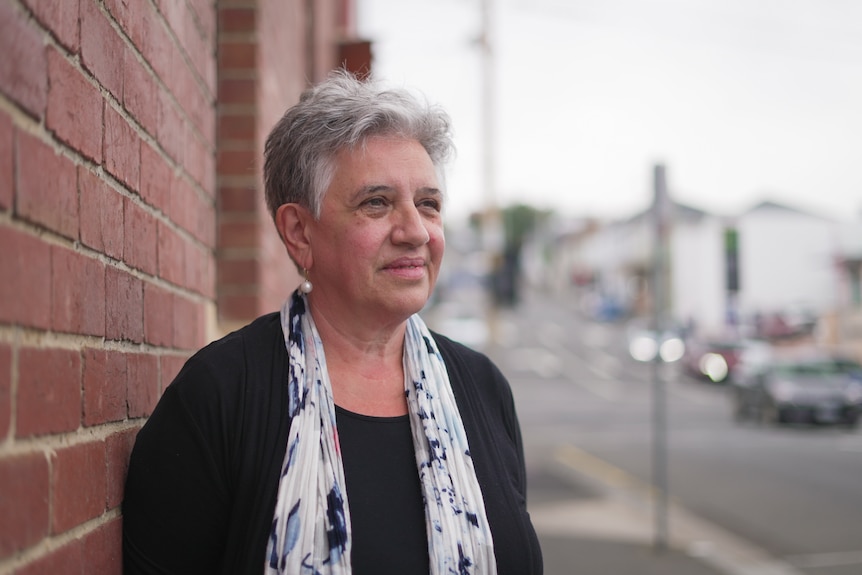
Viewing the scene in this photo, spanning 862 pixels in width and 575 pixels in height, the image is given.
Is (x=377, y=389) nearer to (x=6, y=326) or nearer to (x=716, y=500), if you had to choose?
(x=6, y=326)

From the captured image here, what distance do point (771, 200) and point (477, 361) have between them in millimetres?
49151

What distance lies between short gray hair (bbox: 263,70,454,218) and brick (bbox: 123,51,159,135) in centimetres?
29

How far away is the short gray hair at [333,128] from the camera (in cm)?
198

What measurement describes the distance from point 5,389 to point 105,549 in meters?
0.58

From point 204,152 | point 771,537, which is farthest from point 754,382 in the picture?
point 204,152

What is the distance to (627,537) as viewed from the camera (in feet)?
27.3

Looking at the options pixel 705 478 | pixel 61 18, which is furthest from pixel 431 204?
pixel 705 478

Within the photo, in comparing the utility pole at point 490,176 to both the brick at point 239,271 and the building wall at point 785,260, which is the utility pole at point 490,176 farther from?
the building wall at point 785,260

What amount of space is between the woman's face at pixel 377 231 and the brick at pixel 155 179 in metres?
0.35

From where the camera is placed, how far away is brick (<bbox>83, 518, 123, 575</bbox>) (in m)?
1.49

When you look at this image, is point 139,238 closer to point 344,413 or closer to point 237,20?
point 344,413

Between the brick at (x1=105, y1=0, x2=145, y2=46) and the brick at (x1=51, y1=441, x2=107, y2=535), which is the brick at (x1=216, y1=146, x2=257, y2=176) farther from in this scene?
the brick at (x1=51, y1=441, x2=107, y2=535)

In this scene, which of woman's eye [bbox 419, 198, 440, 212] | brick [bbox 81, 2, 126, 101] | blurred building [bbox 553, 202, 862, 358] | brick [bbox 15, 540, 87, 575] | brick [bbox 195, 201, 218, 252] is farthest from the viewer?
blurred building [bbox 553, 202, 862, 358]

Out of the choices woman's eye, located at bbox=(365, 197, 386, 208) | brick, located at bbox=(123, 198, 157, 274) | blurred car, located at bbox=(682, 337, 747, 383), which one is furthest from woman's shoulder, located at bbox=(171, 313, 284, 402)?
blurred car, located at bbox=(682, 337, 747, 383)
